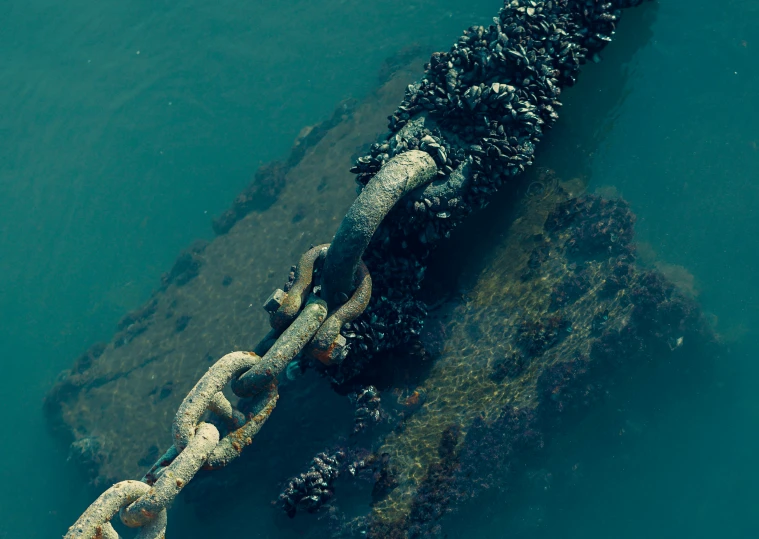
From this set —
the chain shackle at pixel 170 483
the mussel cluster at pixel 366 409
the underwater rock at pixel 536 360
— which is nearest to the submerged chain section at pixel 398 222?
the chain shackle at pixel 170 483

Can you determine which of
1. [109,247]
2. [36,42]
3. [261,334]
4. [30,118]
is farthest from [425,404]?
[36,42]

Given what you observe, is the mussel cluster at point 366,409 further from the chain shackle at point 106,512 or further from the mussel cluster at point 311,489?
the chain shackle at point 106,512

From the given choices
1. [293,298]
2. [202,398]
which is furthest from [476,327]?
[202,398]

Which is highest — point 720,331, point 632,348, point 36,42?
point 36,42

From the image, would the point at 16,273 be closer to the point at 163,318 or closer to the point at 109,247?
the point at 109,247

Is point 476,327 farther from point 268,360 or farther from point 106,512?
point 106,512
